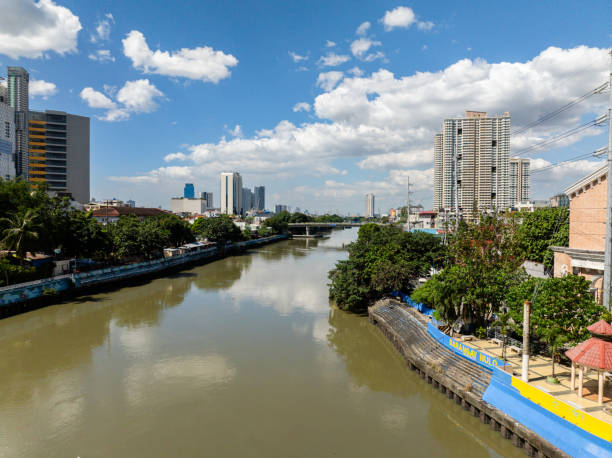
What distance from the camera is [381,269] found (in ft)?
83.3

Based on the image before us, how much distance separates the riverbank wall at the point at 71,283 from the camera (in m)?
26.0

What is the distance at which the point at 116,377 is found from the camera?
54.3 feet

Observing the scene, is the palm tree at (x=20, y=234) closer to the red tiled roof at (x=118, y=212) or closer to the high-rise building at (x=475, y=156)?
the high-rise building at (x=475, y=156)

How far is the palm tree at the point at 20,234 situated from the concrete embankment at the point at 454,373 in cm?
2856

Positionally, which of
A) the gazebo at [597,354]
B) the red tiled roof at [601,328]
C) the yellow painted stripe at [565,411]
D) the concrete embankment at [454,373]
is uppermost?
the red tiled roof at [601,328]

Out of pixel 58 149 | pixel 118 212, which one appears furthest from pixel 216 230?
pixel 58 149

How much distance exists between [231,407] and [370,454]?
18.4 ft

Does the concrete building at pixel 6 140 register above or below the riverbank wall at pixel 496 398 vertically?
above

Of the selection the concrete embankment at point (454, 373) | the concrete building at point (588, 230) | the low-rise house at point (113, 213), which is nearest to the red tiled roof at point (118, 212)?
the low-rise house at point (113, 213)

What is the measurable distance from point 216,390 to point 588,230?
19639mm

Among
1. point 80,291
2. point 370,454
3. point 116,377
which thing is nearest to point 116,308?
point 80,291

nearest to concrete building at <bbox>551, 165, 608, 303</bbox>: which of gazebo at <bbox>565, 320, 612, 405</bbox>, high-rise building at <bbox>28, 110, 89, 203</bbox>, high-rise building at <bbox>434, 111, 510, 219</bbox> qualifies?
gazebo at <bbox>565, 320, 612, 405</bbox>

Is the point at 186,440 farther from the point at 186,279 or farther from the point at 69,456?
the point at 186,279

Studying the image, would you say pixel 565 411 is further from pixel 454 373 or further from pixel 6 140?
pixel 6 140
